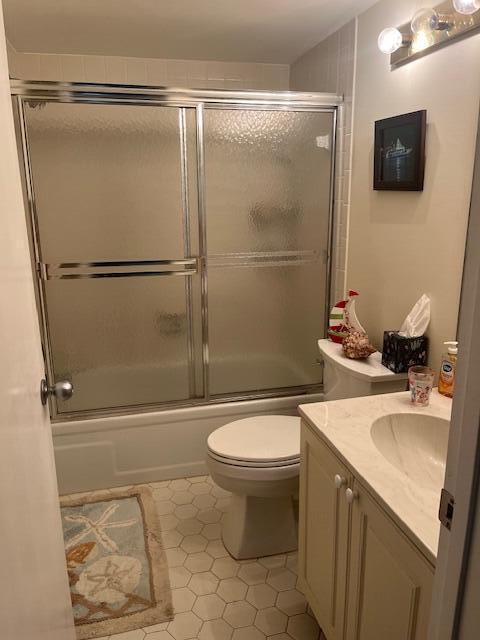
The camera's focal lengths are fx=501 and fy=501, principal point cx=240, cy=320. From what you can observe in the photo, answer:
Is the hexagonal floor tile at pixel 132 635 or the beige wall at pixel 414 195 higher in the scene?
the beige wall at pixel 414 195

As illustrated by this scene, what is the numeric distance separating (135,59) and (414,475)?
2694 millimetres

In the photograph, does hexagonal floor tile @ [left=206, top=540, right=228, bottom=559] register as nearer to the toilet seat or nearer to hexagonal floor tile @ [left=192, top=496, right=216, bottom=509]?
hexagonal floor tile @ [left=192, top=496, right=216, bottom=509]

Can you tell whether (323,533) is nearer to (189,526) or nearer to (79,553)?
(189,526)

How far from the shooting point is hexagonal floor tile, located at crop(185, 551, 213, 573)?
1.97m

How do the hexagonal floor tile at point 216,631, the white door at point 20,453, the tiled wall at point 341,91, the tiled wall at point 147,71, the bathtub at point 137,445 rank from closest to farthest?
1. the white door at point 20,453
2. the hexagonal floor tile at point 216,631
3. the tiled wall at point 341,91
4. the bathtub at point 137,445
5. the tiled wall at point 147,71

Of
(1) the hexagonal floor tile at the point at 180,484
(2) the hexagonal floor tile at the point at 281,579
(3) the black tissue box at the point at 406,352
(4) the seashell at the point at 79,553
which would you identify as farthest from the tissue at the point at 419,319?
(4) the seashell at the point at 79,553

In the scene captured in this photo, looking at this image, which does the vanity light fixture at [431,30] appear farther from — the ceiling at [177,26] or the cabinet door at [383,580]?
the cabinet door at [383,580]

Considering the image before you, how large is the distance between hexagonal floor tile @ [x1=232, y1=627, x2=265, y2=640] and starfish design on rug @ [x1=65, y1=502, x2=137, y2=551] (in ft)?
2.09

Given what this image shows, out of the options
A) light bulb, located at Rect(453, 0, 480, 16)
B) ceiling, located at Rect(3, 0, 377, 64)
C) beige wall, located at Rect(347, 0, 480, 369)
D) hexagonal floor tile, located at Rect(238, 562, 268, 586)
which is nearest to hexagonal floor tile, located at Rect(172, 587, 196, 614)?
hexagonal floor tile, located at Rect(238, 562, 268, 586)

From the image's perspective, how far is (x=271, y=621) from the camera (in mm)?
1731

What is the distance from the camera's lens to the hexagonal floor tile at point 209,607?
1758 mm

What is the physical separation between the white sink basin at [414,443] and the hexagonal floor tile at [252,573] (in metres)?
0.85

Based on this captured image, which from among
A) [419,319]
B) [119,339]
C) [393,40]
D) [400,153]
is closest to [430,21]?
[393,40]

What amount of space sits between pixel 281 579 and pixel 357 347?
0.94 meters
